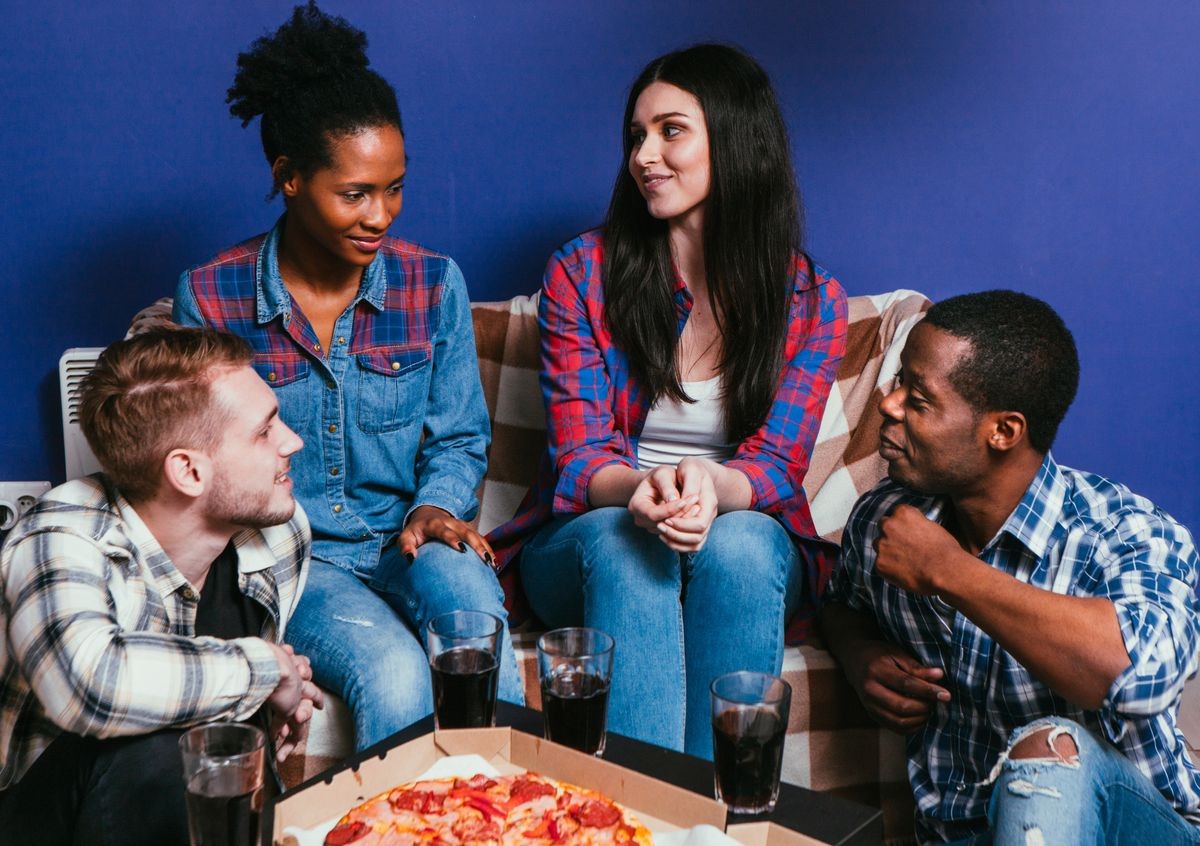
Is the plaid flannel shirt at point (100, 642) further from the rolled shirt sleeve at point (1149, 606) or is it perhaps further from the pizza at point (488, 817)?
the rolled shirt sleeve at point (1149, 606)

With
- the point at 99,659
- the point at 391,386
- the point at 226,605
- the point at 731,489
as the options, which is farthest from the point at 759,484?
the point at 99,659

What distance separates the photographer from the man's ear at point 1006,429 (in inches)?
64.6

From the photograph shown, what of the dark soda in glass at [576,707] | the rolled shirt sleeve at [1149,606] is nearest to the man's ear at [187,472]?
the dark soda in glass at [576,707]

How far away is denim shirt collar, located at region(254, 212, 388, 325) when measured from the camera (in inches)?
78.5

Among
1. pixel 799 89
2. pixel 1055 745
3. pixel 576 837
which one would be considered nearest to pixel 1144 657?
pixel 1055 745

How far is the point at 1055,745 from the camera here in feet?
4.74

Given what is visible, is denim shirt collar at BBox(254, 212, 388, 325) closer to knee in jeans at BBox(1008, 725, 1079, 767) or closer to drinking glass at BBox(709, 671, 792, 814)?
drinking glass at BBox(709, 671, 792, 814)

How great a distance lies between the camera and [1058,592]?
1.59 m

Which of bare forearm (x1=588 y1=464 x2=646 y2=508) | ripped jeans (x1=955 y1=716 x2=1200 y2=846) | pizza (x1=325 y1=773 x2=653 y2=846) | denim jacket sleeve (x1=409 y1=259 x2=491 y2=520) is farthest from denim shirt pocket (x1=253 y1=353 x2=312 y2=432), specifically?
ripped jeans (x1=955 y1=716 x2=1200 y2=846)

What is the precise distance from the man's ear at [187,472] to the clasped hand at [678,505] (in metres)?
0.60

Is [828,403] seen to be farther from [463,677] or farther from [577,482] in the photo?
[463,677]

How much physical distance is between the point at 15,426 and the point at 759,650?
5.89 ft

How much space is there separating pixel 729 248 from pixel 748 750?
1158 millimetres

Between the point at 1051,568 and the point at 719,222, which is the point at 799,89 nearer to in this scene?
the point at 719,222
